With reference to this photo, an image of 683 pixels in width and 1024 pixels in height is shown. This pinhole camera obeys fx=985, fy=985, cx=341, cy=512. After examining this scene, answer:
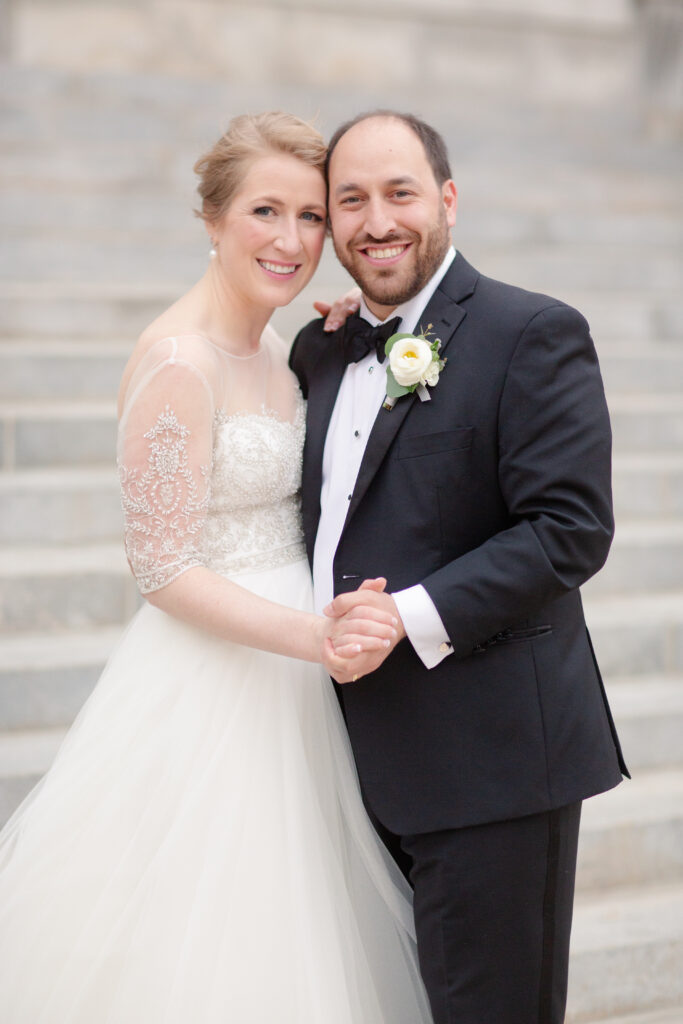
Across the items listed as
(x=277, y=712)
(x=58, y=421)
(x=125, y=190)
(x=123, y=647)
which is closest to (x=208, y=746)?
(x=277, y=712)

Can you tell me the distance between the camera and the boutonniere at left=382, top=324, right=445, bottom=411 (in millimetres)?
1875

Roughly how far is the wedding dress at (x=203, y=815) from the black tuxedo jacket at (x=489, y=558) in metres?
0.19

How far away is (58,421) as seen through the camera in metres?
4.04

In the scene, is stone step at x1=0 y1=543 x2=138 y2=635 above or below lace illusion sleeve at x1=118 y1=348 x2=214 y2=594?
below

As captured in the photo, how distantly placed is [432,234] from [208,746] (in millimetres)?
1159

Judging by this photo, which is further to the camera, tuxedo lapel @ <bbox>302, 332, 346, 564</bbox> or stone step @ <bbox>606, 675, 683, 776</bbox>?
stone step @ <bbox>606, 675, 683, 776</bbox>

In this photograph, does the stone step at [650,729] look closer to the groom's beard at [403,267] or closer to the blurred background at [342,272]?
the blurred background at [342,272]

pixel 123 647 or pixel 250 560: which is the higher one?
pixel 250 560

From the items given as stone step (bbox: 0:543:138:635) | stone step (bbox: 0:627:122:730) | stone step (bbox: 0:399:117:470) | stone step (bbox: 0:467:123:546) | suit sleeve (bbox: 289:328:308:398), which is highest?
suit sleeve (bbox: 289:328:308:398)

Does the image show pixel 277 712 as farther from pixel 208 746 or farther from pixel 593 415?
pixel 593 415

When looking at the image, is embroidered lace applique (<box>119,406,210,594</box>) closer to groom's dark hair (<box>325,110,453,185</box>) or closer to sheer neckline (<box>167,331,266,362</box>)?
sheer neckline (<box>167,331,266,362</box>)

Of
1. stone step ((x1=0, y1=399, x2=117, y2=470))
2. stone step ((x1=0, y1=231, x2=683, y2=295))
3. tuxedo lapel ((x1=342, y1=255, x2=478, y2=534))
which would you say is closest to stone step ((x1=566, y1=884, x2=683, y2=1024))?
tuxedo lapel ((x1=342, y1=255, x2=478, y2=534))

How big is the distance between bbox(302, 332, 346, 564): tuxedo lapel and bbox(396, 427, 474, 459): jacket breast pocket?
0.93ft

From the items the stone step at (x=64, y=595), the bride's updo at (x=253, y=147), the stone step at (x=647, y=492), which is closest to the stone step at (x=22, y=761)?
the stone step at (x=64, y=595)
